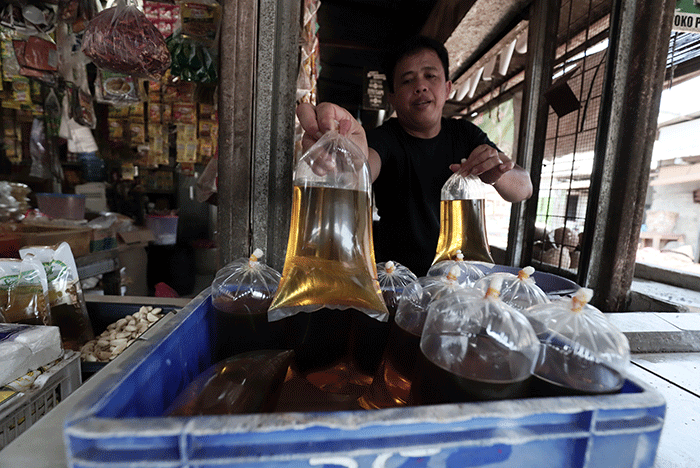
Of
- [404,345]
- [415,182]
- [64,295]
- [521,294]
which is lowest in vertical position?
[64,295]

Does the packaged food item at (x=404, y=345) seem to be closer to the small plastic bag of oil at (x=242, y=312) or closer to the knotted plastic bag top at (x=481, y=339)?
the knotted plastic bag top at (x=481, y=339)

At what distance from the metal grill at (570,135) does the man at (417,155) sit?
0.82 metres

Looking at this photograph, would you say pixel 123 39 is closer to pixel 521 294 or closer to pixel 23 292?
pixel 23 292

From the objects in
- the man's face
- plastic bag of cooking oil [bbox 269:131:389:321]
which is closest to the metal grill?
the man's face

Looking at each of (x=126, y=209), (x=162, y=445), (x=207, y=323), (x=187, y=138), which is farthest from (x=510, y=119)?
(x=126, y=209)

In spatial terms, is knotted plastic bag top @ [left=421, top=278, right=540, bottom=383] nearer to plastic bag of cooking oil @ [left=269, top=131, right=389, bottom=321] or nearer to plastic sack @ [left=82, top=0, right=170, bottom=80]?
plastic bag of cooking oil @ [left=269, top=131, right=389, bottom=321]

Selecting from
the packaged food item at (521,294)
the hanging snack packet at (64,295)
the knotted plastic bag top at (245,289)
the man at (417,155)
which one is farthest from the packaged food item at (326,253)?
the hanging snack packet at (64,295)

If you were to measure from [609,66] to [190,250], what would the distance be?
17.5ft

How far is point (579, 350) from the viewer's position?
605mm

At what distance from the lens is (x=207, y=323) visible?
33.9 inches

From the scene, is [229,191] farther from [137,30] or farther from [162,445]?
[137,30]

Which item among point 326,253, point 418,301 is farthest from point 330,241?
point 418,301

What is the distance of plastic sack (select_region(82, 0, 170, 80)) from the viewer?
1.90 m

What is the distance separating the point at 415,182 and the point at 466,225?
0.64m
